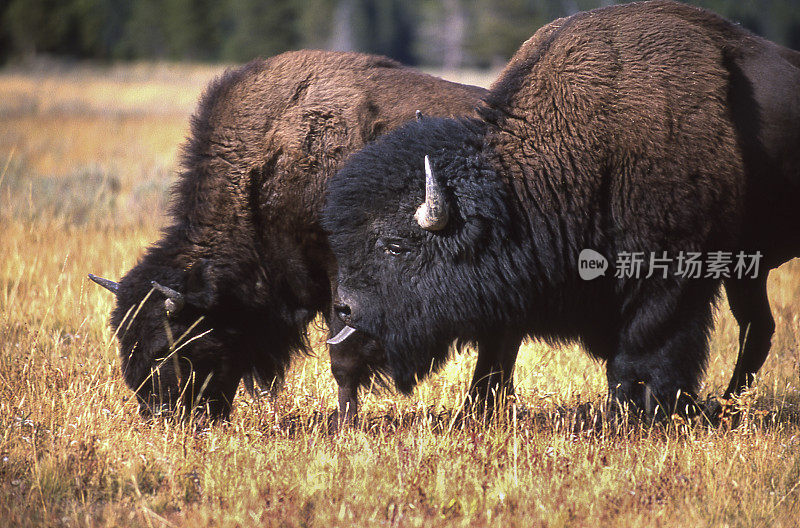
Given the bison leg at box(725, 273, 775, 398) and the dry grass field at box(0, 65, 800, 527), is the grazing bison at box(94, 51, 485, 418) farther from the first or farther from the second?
the bison leg at box(725, 273, 775, 398)

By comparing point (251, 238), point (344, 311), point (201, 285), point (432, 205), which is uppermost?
point (432, 205)

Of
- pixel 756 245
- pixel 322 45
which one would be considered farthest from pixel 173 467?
pixel 322 45

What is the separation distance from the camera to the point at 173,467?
3977 mm

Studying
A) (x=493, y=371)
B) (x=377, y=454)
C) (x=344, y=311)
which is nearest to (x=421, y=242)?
(x=344, y=311)

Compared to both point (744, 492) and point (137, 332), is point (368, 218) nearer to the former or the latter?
point (137, 332)

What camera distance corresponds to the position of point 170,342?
4961 mm

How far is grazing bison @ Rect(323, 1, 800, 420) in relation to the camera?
430cm

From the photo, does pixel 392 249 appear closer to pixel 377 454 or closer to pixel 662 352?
pixel 377 454

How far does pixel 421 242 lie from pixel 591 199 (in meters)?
0.96

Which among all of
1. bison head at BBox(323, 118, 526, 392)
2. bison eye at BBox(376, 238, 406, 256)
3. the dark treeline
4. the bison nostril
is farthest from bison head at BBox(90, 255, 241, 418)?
the dark treeline

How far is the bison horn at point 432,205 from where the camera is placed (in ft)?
13.4

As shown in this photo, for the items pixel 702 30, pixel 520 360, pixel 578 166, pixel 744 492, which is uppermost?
pixel 702 30

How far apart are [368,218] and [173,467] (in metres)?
1.60

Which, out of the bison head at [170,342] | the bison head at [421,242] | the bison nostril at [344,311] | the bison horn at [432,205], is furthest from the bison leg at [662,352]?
the bison head at [170,342]
